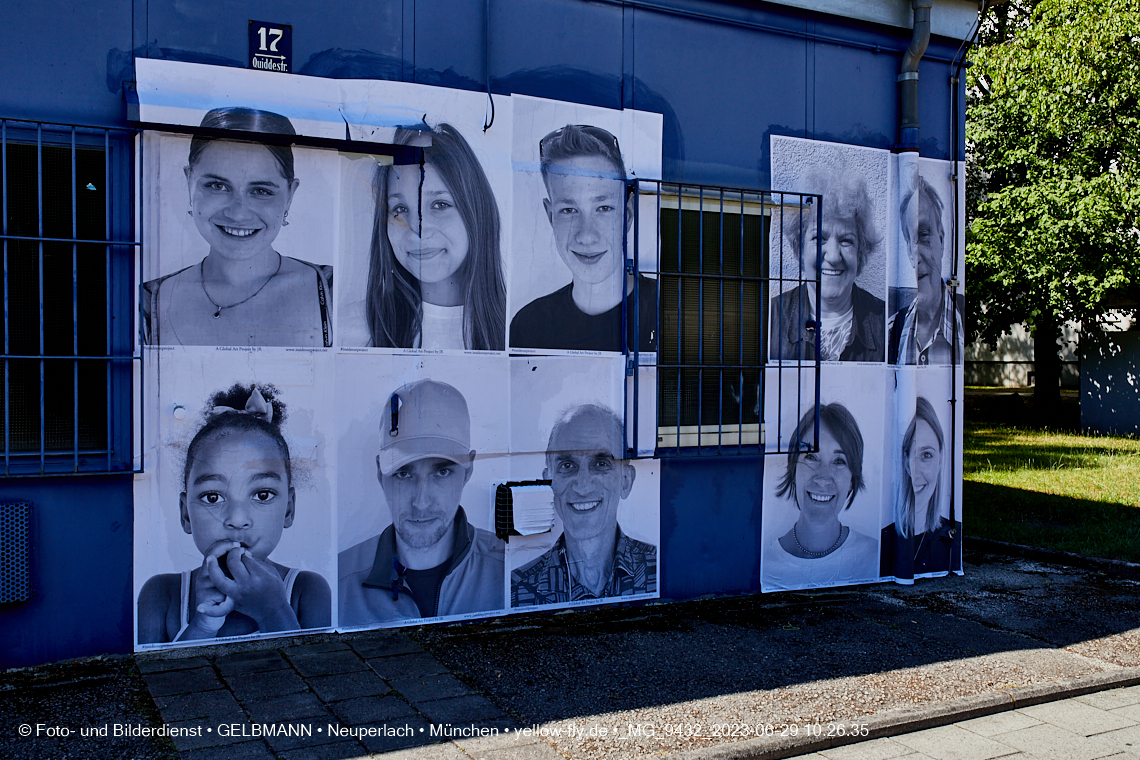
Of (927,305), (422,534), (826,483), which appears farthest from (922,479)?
(422,534)

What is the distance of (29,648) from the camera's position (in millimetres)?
4906

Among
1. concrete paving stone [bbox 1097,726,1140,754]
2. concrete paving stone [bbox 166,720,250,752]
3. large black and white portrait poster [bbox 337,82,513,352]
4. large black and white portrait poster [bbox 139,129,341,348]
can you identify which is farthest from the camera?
large black and white portrait poster [bbox 337,82,513,352]

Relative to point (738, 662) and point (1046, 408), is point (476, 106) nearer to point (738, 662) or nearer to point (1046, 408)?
point (738, 662)

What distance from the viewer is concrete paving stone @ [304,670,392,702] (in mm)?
4613

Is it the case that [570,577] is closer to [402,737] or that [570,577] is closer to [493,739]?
[493,739]

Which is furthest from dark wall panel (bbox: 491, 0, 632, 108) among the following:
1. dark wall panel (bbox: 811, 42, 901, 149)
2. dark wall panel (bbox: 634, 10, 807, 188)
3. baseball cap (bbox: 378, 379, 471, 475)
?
baseball cap (bbox: 378, 379, 471, 475)

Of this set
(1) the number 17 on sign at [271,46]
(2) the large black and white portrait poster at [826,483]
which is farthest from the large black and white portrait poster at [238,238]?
(2) the large black and white portrait poster at [826,483]

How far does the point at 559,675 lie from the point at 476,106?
3.50m

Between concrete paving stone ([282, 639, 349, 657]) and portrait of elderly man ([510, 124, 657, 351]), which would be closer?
concrete paving stone ([282, 639, 349, 657])

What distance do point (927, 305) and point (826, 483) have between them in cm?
168

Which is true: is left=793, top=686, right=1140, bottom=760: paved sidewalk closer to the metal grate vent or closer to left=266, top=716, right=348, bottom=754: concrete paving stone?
left=266, top=716, right=348, bottom=754: concrete paving stone

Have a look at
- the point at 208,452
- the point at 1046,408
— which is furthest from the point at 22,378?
the point at 1046,408

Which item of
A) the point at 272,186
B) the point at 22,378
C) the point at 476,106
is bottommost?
the point at 22,378

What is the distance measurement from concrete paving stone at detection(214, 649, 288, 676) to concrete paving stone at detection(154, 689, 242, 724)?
1.05 ft
